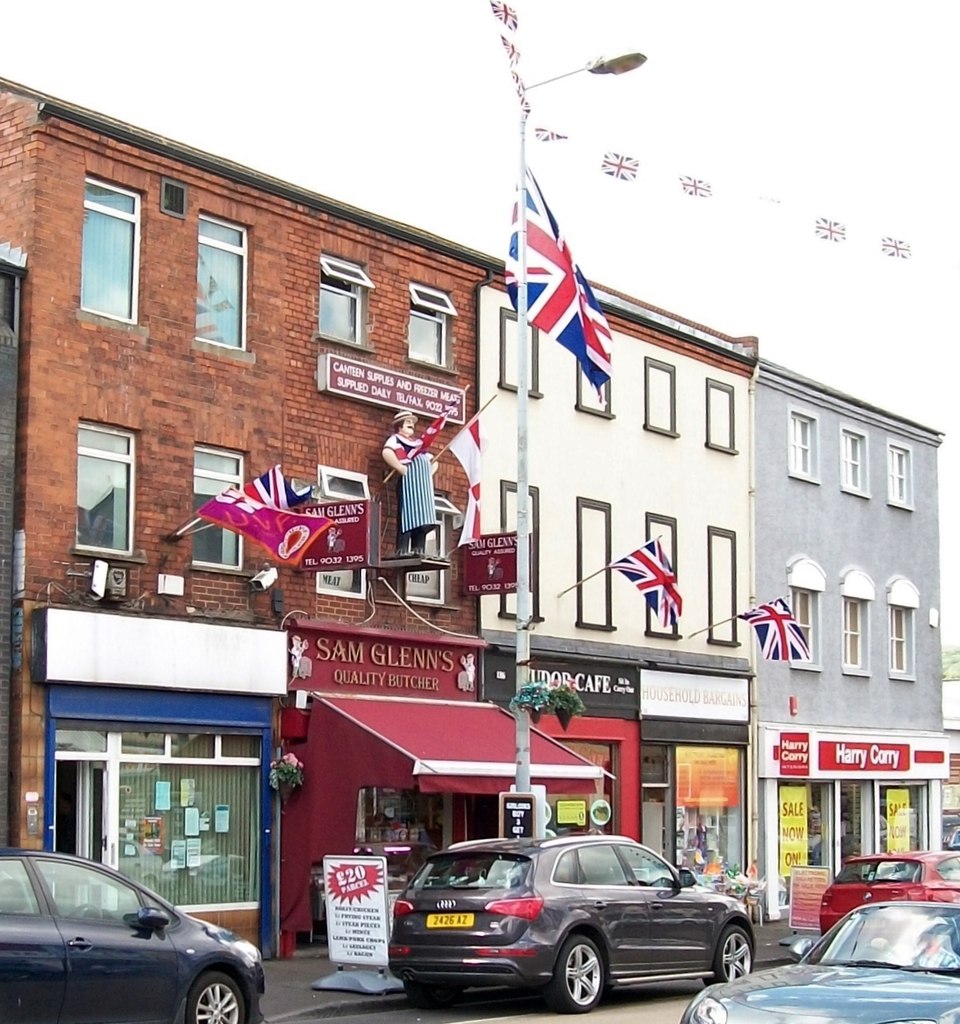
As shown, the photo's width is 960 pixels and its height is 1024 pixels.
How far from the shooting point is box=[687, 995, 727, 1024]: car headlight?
10594 mm

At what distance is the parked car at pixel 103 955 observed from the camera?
12.4 metres

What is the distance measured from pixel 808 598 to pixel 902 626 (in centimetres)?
430

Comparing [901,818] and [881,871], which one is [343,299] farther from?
[901,818]

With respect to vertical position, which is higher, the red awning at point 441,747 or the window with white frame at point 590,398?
the window with white frame at point 590,398

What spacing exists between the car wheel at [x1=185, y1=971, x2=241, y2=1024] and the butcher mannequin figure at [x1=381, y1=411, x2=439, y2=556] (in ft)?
34.1

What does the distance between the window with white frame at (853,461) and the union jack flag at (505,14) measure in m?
15.5

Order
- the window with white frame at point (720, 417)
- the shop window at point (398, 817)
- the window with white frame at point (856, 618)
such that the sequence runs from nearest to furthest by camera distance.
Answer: the shop window at point (398, 817) < the window with white frame at point (720, 417) < the window with white frame at point (856, 618)

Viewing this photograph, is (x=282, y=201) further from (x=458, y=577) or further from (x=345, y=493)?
(x=458, y=577)

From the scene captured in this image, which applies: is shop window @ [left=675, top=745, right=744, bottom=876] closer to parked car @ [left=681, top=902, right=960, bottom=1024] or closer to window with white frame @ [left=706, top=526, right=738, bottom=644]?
window with white frame @ [left=706, top=526, right=738, bottom=644]

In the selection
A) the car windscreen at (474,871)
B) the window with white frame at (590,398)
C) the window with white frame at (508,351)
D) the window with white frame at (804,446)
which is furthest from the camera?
the window with white frame at (804,446)

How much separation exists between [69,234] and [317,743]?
22.2 feet

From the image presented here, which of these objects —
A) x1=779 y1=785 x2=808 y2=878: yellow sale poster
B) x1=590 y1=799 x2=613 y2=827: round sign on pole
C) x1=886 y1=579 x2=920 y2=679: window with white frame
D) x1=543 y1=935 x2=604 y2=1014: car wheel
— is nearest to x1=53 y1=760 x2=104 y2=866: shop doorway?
x1=543 y1=935 x2=604 y2=1014: car wheel

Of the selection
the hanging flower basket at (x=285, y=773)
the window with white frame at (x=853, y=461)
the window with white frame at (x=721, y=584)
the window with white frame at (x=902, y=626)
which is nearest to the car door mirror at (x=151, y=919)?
the hanging flower basket at (x=285, y=773)

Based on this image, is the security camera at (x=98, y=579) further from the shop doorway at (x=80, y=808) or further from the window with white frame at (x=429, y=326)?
the window with white frame at (x=429, y=326)
